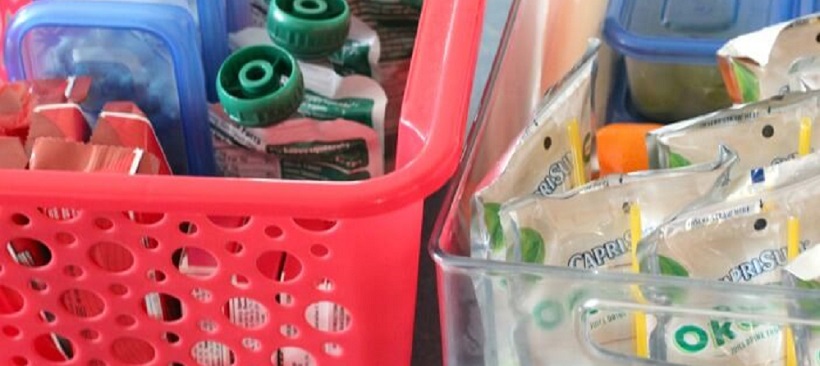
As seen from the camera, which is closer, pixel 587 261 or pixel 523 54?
pixel 587 261

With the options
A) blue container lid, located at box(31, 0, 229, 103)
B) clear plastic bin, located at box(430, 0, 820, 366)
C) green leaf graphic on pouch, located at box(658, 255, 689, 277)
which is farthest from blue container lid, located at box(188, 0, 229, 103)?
green leaf graphic on pouch, located at box(658, 255, 689, 277)

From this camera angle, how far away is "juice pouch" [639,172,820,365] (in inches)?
21.2

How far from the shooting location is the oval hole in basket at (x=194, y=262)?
1.96ft

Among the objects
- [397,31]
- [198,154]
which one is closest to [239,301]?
[198,154]

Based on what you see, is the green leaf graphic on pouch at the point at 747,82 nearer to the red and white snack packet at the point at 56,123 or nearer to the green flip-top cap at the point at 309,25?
the green flip-top cap at the point at 309,25

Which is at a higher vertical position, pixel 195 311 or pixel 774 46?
pixel 774 46

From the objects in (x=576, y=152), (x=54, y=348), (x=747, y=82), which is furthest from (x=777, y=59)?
(x=54, y=348)

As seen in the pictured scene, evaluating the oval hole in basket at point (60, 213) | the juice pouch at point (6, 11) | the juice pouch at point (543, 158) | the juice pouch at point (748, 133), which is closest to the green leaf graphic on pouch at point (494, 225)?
the juice pouch at point (543, 158)

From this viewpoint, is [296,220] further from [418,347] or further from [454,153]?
[418,347]

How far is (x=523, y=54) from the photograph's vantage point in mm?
740

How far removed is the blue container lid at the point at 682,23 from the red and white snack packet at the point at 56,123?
1.11 ft

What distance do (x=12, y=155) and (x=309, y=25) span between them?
188 millimetres

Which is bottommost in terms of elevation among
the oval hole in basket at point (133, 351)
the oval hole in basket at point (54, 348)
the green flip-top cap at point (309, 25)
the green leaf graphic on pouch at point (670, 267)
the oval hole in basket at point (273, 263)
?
the oval hole in basket at point (54, 348)

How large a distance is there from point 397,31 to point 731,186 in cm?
28
